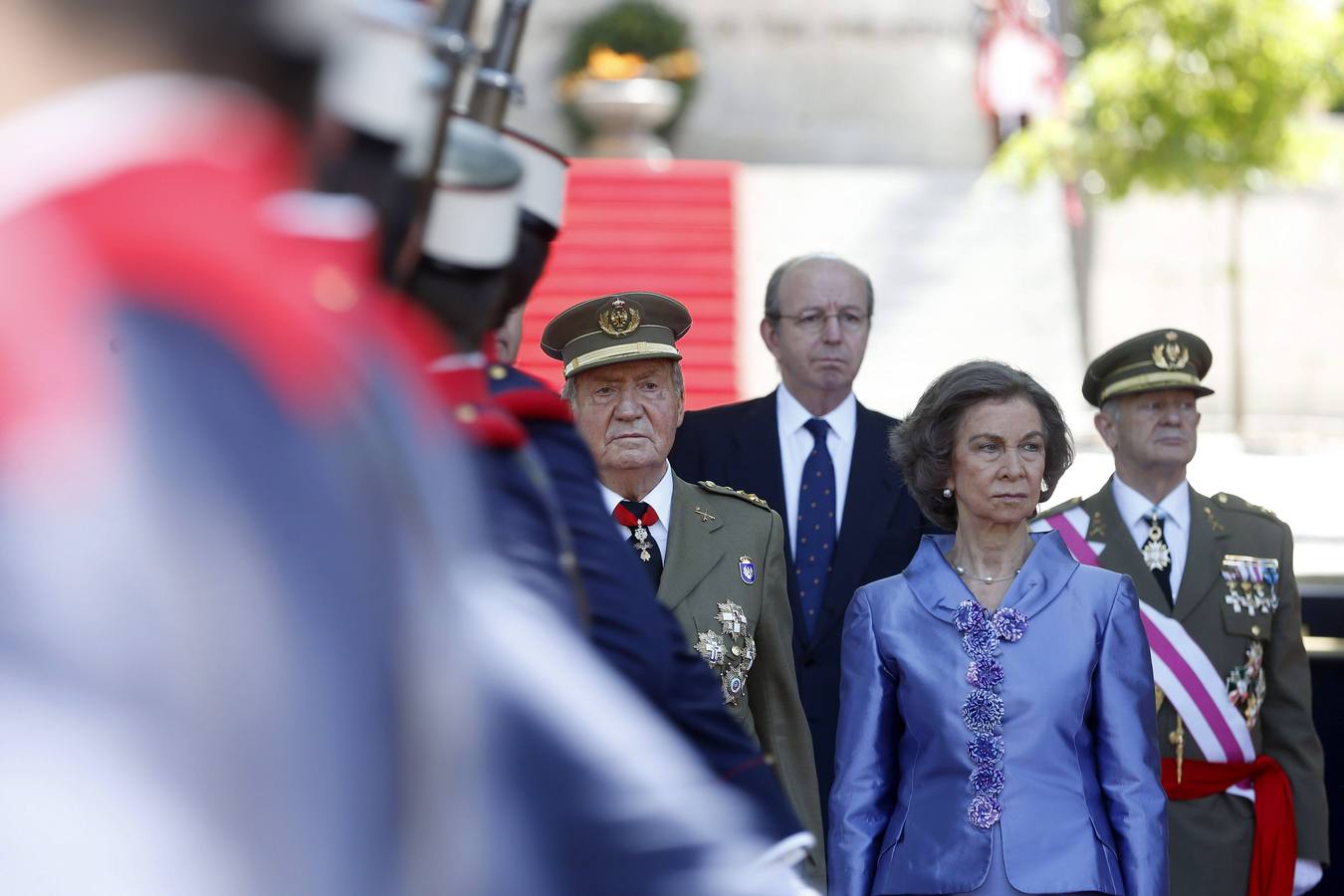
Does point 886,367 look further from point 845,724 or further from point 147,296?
point 147,296

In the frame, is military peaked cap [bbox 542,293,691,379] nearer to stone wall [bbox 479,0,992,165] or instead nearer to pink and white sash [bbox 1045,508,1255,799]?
pink and white sash [bbox 1045,508,1255,799]

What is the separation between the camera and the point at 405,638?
35.7 inches

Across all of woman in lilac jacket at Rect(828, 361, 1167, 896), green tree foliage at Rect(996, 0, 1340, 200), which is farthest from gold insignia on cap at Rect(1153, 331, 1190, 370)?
green tree foliage at Rect(996, 0, 1340, 200)

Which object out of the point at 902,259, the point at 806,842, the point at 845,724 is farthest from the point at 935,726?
the point at 902,259

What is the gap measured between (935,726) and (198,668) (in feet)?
9.18

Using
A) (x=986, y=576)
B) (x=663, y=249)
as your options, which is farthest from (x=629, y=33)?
(x=986, y=576)

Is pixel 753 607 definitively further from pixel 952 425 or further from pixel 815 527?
pixel 815 527

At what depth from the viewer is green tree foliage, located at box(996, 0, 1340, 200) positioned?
15.5m

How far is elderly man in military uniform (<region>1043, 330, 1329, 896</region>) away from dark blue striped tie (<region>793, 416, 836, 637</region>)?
614mm

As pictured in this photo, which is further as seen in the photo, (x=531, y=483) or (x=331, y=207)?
(x=531, y=483)

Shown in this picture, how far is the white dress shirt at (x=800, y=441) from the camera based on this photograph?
16.2 feet

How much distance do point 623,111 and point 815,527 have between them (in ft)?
49.2

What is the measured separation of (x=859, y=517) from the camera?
4820 mm

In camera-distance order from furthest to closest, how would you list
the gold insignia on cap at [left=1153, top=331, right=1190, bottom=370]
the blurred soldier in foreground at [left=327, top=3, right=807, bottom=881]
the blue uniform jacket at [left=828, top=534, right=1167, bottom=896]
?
1. the gold insignia on cap at [left=1153, top=331, right=1190, bottom=370]
2. the blue uniform jacket at [left=828, top=534, right=1167, bottom=896]
3. the blurred soldier in foreground at [left=327, top=3, right=807, bottom=881]
